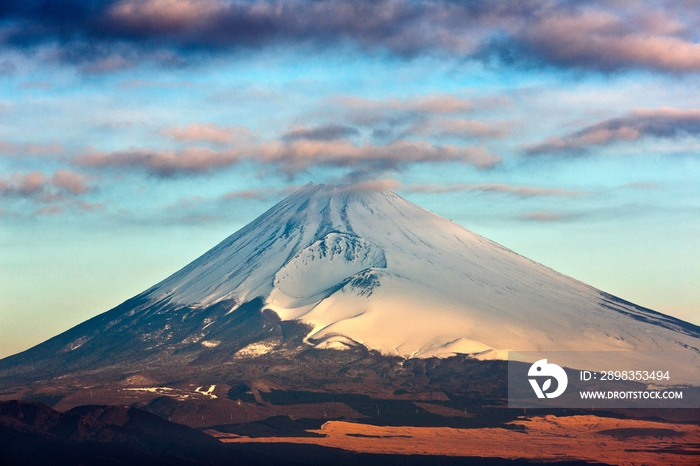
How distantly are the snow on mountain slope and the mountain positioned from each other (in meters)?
0.29

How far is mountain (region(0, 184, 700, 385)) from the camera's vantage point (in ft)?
527

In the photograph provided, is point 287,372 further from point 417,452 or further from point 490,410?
point 417,452

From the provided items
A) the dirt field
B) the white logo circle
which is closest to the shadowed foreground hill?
the dirt field

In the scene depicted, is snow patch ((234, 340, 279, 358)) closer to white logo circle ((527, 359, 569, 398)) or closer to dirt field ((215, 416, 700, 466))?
dirt field ((215, 416, 700, 466))

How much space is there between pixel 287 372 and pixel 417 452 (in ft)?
151

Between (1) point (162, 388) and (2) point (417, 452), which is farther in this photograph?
(1) point (162, 388)

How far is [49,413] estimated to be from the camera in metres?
96.6

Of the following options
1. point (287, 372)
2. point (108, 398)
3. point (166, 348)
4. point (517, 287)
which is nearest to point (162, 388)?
point (108, 398)

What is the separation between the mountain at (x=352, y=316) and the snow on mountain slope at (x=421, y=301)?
288 mm

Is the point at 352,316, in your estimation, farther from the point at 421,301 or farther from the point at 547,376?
the point at 547,376

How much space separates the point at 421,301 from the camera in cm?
17362

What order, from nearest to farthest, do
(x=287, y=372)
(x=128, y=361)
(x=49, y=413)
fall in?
(x=49, y=413)
(x=287, y=372)
(x=128, y=361)

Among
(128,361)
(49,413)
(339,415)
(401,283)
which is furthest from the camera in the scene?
(401,283)

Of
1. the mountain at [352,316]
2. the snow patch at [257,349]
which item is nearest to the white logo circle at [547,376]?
the mountain at [352,316]
